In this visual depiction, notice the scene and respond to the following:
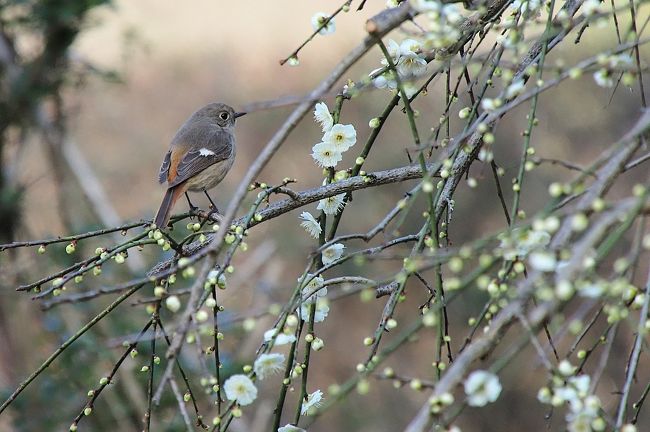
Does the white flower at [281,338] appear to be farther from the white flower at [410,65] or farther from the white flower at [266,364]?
the white flower at [410,65]

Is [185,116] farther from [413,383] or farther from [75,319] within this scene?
[413,383]

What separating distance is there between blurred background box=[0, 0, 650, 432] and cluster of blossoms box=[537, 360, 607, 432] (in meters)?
0.09

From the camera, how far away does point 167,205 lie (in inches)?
→ 141

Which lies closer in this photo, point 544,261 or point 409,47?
point 544,261

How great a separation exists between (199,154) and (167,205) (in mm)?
580

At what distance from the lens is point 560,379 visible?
Answer: 1453mm

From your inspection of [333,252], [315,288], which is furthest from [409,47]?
[315,288]

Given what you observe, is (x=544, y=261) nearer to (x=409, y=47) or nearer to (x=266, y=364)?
(x=266, y=364)

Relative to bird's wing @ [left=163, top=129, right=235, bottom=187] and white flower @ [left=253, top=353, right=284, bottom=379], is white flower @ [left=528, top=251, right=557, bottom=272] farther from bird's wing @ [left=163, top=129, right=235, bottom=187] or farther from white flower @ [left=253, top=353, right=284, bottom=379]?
bird's wing @ [left=163, top=129, right=235, bottom=187]

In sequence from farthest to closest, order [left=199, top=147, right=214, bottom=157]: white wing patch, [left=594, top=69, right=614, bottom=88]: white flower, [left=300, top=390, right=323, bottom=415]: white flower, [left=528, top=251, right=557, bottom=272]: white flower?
[left=199, top=147, right=214, bottom=157]: white wing patch
[left=300, top=390, right=323, bottom=415]: white flower
[left=594, top=69, right=614, bottom=88]: white flower
[left=528, top=251, right=557, bottom=272]: white flower

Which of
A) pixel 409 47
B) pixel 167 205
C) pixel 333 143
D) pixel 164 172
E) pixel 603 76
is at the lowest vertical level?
pixel 603 76

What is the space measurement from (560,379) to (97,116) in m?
9.55

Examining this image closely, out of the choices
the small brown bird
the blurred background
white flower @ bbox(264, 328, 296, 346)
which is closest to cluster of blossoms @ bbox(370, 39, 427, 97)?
the blurred background

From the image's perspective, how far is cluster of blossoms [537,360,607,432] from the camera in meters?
1.48
